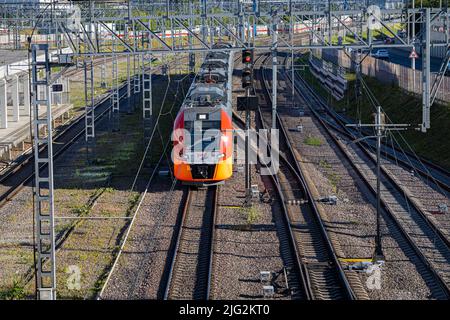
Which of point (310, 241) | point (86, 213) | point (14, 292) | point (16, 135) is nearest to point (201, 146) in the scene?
point (86, 213)

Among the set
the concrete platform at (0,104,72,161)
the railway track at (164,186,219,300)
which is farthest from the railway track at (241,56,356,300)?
the concrete platform at (0,104,72,161)

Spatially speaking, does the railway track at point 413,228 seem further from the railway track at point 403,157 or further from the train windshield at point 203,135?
the train windshield at point 203,135

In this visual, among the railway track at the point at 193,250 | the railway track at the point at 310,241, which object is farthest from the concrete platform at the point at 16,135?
the railway track at the point at 310,241

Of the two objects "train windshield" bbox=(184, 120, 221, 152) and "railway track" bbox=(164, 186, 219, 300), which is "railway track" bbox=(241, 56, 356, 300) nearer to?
"railway track" bbox=(164, 186, 219, 300)

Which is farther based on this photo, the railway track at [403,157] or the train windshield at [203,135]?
the railway track at [403,157]

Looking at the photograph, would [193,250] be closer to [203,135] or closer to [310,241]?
[310,241]

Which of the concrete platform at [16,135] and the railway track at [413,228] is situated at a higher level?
the concrete platform at [16,135]
